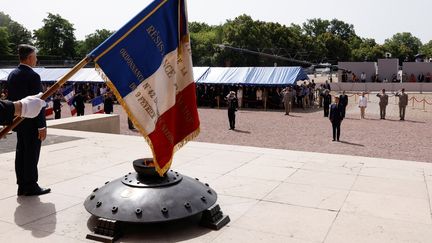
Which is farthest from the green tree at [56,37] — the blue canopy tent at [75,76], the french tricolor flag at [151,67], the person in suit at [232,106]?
the french tricolor flag at [151,67]

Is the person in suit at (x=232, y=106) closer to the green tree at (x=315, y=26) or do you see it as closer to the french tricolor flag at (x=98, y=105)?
the french tricolor flag at (x=98, y=105)

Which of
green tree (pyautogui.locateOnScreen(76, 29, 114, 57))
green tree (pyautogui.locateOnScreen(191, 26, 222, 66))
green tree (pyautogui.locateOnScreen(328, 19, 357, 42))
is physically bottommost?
green tree (pyautogui.locateOnScreen(191, 26, 222, 66))

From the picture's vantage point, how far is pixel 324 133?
633 inches

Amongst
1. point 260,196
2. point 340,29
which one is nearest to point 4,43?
point 260,196

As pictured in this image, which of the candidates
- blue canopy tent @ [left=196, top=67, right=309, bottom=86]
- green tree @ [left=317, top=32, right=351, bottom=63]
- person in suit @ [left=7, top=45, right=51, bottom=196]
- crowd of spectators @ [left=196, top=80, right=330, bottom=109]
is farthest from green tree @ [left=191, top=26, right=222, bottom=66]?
person in suit @ [left=7, top=45, right=51, bottom=196]

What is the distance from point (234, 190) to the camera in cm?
548

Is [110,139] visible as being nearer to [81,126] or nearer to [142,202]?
[81,126]

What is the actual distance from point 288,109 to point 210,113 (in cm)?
447

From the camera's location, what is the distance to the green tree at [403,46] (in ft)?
326

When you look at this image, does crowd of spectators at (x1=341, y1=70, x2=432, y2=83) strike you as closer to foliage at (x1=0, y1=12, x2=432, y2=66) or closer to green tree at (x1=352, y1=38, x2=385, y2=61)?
foliage at (x1=0, y1=12, x2=432, y2=66)

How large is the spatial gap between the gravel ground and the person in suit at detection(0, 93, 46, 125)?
984cm

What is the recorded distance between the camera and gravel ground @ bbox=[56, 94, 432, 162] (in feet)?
41.3

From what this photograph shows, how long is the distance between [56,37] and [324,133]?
87959 millimetres

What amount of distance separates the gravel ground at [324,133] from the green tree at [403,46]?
82.3m
